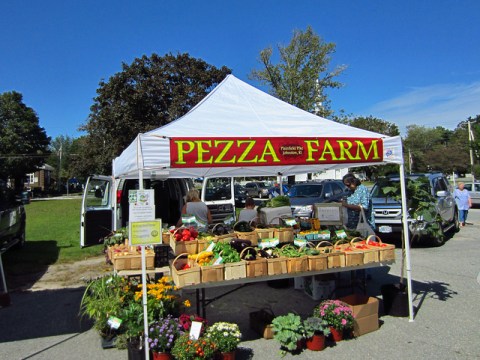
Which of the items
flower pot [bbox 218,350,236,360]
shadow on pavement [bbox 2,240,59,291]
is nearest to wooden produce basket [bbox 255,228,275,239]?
flower pot [bbox 218,350,236,360]

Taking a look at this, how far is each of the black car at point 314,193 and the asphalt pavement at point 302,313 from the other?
17.7 ft

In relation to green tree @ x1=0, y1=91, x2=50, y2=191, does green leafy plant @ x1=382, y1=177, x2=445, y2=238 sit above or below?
below

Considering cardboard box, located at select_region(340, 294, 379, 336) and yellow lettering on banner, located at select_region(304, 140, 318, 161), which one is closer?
cardboard box, located at select_region(340, 294, 379, 336)

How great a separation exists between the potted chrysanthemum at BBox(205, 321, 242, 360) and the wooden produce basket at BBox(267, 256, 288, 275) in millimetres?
808

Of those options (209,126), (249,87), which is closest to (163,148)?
(209,126)

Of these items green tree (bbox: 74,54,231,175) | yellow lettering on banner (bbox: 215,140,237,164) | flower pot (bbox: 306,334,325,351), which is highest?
green tree (bbox: 74,54,231,175)

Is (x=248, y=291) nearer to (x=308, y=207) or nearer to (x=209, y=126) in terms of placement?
(x=209, y=126)

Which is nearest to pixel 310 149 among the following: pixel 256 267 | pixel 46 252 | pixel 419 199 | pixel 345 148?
pixel 345 148

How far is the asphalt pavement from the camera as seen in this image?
13.9 ft

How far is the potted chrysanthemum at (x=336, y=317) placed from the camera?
4.43 m

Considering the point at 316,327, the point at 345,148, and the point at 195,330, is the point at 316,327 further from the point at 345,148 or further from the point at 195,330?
the point at 345,148

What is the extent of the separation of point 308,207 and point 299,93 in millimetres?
10658

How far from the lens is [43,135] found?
57.1 m

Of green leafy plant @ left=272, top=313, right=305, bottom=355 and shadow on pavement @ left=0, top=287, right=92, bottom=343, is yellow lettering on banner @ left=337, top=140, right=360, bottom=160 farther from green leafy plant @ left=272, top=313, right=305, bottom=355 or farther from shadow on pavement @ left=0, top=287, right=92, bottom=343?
shadow on pavement @ left=0, top=287, right=92, bottom=343
